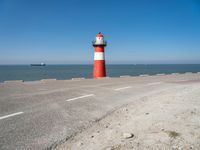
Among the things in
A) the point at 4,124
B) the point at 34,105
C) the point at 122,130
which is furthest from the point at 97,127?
the point at 34,105

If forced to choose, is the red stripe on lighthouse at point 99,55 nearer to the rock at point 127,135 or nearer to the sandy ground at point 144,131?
the sandy ground at point 144,131

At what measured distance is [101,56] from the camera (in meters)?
22.1

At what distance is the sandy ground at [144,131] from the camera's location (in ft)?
11.4

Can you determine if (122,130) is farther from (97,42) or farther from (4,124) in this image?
(97,42)

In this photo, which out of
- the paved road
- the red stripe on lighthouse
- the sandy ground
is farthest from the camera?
the red stripe on lighthouse

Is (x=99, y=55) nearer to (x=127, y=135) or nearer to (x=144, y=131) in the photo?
(x=144, y=131)

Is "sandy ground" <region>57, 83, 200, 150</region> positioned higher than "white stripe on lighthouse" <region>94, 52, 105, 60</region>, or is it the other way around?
"white stripe on lighthouse" <region>94, 52, 105, 60</region>

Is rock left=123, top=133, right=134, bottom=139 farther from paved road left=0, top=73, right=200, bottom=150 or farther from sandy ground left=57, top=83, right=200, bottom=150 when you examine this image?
paved road left=0, top=73, right=200, bottom=150

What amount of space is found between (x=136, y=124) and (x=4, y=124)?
3.43 metres

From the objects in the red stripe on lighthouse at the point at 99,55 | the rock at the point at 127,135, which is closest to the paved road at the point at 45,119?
the rock at the point at 127,135

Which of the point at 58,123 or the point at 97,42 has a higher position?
the point at 97,42

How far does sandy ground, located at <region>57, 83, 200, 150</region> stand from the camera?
3.48 m

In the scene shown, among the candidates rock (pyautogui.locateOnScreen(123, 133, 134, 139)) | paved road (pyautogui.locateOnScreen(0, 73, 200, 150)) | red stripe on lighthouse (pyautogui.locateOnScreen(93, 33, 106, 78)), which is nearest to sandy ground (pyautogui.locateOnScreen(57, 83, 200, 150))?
rock (pyautogui.locateOnScreen(123, 133, 134, 139))

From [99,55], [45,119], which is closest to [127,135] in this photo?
[45,119]
